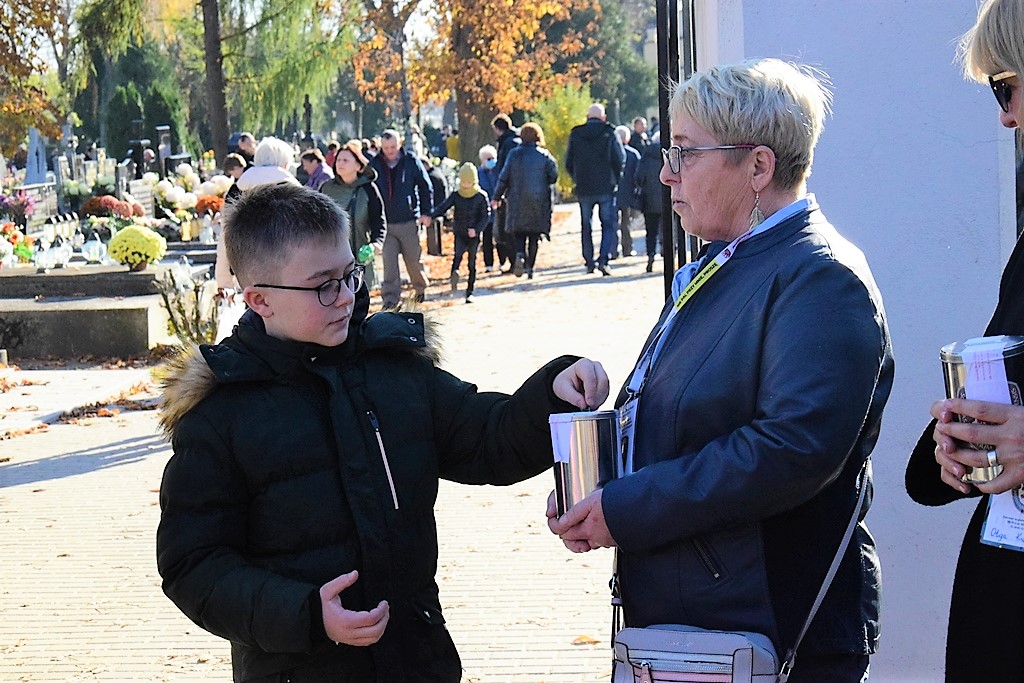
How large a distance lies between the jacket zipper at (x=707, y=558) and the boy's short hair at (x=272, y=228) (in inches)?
40.2

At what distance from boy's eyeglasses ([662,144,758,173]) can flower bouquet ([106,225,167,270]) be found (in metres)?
12.0

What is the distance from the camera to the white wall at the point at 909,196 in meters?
4.15

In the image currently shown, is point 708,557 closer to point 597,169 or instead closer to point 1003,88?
point 1003,88

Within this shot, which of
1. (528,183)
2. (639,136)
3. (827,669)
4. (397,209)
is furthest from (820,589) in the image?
(639,136)

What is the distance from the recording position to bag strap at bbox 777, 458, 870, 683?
2.54 metres

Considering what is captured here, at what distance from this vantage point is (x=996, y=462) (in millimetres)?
2227

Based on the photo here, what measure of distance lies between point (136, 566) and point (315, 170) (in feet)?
30.2

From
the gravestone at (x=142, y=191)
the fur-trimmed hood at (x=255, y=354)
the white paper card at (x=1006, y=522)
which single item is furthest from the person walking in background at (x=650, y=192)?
the white paper card at (x=1006, y=522)

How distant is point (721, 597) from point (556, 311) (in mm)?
12667

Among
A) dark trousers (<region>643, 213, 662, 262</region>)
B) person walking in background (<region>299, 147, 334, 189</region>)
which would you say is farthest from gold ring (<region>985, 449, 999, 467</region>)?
dark trousers (<region>643, 213, 662, 262</region>)

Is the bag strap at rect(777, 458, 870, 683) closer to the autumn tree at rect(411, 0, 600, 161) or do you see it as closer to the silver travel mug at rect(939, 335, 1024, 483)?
the silver travel mug at rect(939, 335, 1024, 483)

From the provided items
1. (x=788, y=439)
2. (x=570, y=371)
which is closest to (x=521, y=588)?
(x=570, y=371)

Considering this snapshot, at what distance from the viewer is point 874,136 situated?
421 cm

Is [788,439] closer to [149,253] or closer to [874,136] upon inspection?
[874,136]
